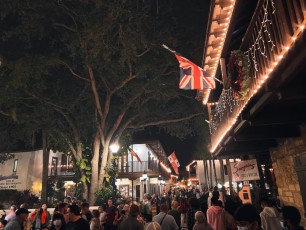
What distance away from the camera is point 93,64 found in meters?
Result: 16.6

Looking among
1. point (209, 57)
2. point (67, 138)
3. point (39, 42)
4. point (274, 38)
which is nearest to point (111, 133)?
point (67, 138)

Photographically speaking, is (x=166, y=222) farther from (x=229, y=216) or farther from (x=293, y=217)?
(x=293, y=217)

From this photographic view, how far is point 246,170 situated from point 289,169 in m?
3.31

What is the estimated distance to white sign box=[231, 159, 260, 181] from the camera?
12.0 metres

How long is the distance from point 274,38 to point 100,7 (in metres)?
12.5

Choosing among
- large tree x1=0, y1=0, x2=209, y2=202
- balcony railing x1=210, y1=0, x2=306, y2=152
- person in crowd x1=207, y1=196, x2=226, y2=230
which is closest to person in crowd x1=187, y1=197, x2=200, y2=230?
person in crowd x1=207, y1=196, x2=226, y2=230

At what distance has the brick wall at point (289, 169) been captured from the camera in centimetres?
815

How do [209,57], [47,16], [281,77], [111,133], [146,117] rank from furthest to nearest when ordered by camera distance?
[146,117], [111,133], [47,16], [209,57], [281,77]

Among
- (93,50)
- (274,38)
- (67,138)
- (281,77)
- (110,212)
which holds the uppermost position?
(93,50)

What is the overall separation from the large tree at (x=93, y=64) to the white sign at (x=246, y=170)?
8056 millimetres

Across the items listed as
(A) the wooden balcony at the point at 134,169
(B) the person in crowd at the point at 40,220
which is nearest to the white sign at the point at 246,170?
(B) the person in crowd at the point at 40,220

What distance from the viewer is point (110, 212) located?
9.20 m

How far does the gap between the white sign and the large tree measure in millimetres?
8056

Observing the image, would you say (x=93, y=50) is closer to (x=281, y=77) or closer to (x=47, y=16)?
(x=47, y=16)
